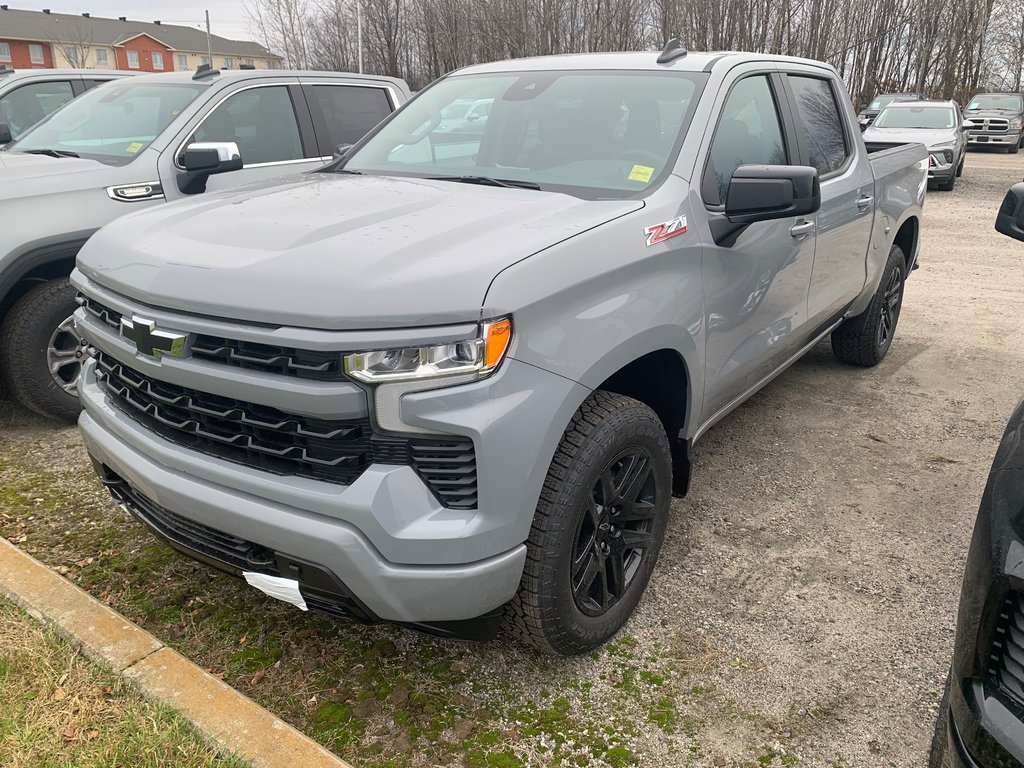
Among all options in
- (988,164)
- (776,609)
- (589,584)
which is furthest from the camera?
(988,164)

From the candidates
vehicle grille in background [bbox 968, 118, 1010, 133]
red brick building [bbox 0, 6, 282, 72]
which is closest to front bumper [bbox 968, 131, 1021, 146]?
vehicle grille in background [bbox 968, 118, 1010, 133]

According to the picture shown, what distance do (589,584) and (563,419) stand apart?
2.10 feet

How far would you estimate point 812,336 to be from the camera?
425 cm

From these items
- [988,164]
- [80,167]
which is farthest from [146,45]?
[80,167]

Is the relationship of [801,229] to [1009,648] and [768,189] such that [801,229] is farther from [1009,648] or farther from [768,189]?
[1009,648]

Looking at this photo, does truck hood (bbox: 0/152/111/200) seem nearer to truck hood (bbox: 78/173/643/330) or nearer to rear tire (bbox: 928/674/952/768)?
truck hood (bbox: 78/173/643/330)

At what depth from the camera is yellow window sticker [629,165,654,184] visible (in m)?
2.88

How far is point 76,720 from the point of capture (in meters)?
2.27

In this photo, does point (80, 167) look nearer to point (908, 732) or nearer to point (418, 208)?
point (418, 208)

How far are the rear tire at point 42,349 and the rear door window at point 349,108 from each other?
2263 millimetres

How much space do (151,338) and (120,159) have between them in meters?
2.98

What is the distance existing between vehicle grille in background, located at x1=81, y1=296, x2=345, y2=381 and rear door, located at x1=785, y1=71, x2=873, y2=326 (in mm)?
2694

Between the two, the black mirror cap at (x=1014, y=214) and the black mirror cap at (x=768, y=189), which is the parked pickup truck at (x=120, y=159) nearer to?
the black mirror cap at (x=768, y=189)

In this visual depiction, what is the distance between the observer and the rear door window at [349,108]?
5734 mm
